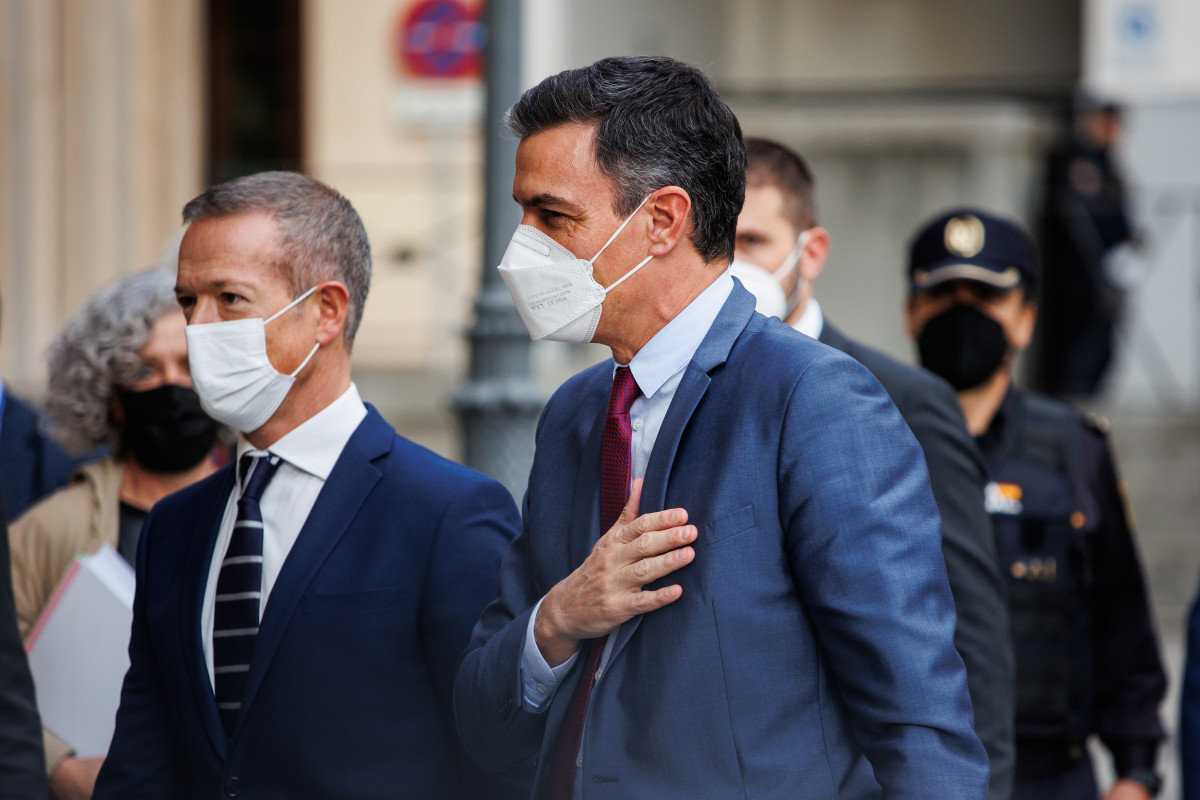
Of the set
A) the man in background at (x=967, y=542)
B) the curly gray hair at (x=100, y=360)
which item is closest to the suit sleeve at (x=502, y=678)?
the man in background at (x=967, y=542)

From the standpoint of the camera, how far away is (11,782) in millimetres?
2416

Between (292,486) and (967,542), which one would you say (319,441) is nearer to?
(292,486)

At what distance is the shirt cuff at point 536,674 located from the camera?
2.10m

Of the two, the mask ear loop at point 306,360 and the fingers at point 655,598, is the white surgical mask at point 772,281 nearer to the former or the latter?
the mask ear loop at point 306,360

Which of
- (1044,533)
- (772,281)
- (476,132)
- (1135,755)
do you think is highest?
(476,132)

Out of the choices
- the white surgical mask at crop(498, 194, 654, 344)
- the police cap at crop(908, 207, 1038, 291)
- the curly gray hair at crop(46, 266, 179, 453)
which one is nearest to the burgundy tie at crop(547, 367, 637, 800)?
the white surgical mask at crop(498, 194, 654, 344)

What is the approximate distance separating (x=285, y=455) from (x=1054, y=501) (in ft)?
6.97

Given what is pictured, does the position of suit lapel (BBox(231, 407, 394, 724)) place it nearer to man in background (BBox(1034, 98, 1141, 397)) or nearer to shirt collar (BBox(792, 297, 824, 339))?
shirt collar (BBox(792, 297, 824, 339))

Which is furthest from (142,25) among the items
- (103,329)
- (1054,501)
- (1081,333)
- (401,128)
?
(1054,501)

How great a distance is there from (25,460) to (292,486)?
179 centimetres

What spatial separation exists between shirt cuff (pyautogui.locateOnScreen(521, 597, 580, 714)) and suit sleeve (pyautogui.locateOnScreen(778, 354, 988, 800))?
39cm

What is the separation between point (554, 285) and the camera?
85.4 inches

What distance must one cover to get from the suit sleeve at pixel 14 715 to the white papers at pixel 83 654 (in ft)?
2.49

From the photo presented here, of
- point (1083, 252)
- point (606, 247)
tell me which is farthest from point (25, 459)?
point (1083, 252)
